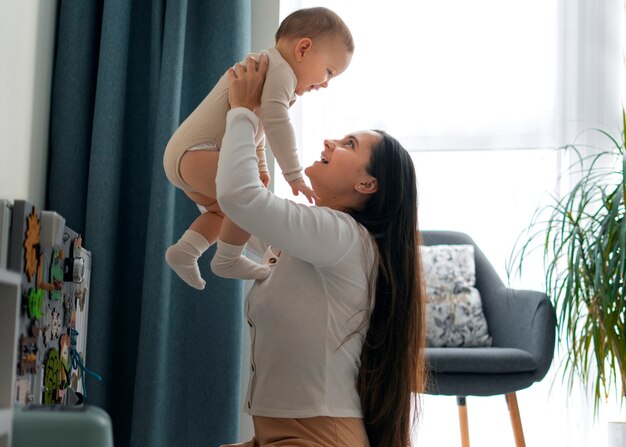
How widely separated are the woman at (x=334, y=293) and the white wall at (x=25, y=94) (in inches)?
24.5

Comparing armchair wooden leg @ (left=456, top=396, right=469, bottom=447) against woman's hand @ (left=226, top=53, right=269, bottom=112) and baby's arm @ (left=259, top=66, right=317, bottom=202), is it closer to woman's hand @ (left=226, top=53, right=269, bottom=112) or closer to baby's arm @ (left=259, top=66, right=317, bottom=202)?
baby's arm @ (left=259, top=66, right=317, bottom=202)

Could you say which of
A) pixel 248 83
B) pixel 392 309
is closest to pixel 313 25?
pixel 248 83

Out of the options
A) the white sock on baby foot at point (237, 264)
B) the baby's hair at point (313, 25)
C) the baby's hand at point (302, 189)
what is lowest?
the white sock on baby foot at point (237, 264)

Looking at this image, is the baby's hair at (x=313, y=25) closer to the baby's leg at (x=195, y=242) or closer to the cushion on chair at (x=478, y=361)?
the baby's leg at (x=195, y=242)

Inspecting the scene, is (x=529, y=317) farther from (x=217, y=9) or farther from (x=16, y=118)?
(x=16, y=118)

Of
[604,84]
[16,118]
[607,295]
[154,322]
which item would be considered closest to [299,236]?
[16,118]

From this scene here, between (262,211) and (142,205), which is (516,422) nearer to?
(142,205)

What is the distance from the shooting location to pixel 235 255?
1.75 m

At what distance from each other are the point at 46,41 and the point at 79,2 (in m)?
0.30

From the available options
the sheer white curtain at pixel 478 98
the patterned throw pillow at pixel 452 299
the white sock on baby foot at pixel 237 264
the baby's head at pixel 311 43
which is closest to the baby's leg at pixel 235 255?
the white sock on baby foot at pixel 237 264

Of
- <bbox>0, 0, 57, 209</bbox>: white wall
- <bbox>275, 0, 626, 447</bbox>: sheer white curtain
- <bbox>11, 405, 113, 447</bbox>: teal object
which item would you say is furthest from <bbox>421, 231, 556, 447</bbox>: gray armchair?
<bbox>11, 405, 113, 447</bbox>: teal object

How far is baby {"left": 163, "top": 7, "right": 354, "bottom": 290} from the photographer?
5.69 feet

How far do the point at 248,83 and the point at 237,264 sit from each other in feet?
1.26

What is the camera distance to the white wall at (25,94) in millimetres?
1961
